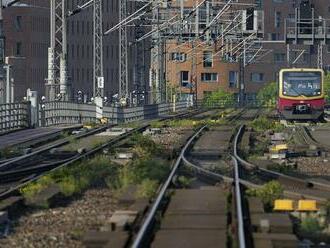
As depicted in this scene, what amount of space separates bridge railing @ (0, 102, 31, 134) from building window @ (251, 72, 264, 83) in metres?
95.1

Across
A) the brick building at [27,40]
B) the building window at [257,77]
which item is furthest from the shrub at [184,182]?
the building window at [257,77]

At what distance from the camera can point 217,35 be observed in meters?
60.7

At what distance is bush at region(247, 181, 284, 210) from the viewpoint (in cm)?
1345

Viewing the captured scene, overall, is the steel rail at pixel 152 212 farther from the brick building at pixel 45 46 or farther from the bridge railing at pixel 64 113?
the brick building at pixel 45 46

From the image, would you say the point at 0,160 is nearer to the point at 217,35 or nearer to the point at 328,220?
the point at 328,220

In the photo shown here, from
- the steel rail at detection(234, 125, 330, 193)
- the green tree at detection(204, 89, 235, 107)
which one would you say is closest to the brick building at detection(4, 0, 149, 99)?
the green tree at detection(204, 89, 235, 107)

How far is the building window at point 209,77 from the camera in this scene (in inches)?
5007

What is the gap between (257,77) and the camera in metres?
132

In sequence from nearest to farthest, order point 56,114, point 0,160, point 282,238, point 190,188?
1. point 282,238
2. point 190,188
3. point 0,160
4. point 56,114

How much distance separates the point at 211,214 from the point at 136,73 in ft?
158

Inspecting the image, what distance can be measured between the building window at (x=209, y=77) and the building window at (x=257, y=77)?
6614 millimetres

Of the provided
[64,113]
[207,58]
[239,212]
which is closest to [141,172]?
[239,212]

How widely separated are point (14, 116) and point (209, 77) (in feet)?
301

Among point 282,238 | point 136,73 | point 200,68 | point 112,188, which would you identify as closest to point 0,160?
point 112,188
